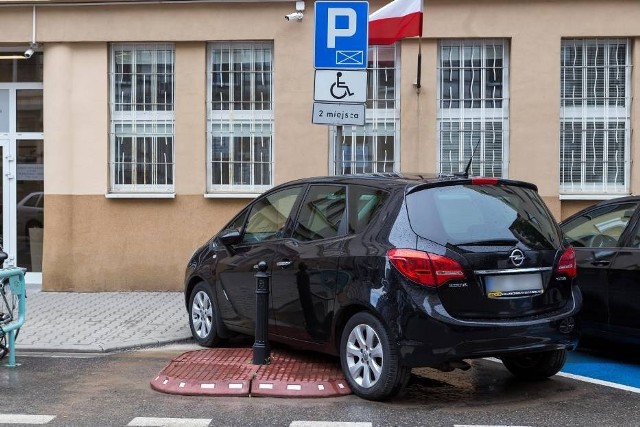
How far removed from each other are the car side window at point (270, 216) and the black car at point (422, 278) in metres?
0.27

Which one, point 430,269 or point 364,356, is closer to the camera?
point 430,269

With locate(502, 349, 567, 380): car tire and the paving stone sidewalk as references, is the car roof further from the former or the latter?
the paving stone sidewalk

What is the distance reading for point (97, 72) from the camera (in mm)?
12938

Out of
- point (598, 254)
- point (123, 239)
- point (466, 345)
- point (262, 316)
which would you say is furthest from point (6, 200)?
point (466, 345)

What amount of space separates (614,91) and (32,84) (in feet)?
27.5

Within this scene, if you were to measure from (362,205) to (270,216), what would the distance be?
145cm

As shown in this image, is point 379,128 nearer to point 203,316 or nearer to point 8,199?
point 203,316

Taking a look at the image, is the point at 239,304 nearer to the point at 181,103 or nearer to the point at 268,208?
the point at 268,208

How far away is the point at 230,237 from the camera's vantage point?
27.3 ft

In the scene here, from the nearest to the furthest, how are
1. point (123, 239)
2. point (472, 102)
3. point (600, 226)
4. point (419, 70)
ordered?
1. point (600, 226)
2. point (419, 70)
3. point (472, 102)
4. point (123, 239)

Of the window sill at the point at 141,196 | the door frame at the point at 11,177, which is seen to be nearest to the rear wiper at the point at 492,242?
the window sill at the point at 141,196

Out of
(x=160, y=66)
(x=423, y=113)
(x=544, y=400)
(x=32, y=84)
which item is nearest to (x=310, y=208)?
(x=544, y=400)

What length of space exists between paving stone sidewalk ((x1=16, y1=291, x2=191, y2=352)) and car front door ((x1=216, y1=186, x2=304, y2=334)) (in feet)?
3.73

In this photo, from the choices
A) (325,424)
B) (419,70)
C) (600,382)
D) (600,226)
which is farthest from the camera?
(419,70)
